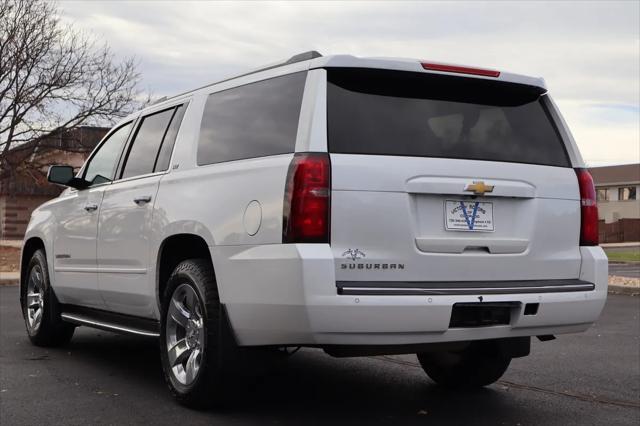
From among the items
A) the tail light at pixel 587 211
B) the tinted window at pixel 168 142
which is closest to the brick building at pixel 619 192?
the tail light at pixel 587 211

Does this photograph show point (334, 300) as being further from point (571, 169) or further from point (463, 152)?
point (571, 169)

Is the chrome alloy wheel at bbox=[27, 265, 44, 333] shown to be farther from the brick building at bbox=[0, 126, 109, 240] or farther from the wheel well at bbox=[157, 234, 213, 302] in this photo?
the brick building at bbox=[0, 126, 109, 240]

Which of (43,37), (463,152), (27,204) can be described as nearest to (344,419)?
(463,152)

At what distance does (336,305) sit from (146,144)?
2.79m

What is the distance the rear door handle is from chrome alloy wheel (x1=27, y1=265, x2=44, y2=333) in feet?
7.54

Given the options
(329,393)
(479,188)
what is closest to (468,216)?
(479,188)

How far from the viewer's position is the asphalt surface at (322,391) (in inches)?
207

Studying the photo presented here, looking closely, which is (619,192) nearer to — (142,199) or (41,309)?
(41,309)

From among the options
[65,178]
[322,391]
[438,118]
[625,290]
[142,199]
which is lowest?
[625,290]

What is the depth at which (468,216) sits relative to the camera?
190 inches

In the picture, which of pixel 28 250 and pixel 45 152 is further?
pixel 45 152

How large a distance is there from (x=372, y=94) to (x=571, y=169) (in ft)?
4.63

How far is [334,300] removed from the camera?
441cm

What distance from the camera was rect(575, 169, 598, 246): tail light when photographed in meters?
5.32
